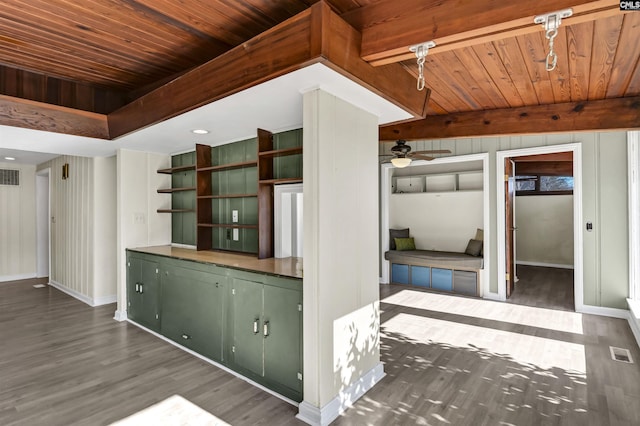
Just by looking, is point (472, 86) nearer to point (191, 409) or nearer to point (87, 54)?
point (87, 54)

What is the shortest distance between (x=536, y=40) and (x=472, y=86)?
78cm

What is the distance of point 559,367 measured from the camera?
9.96 ft

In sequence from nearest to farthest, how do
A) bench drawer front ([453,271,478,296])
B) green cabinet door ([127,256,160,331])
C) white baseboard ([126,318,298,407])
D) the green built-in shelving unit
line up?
white baseboard ([126,318,298,407]) → the green built-in shelving unit → green cabinet door ([127,256,160,331]) → bench drawer front ([453,271,478,296])

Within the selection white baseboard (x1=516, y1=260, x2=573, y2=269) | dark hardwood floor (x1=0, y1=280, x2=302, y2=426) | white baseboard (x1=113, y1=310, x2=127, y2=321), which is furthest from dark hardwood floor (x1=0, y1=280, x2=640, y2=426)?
white baseboard (x1=516, y1=260, x2=573, y2=269)

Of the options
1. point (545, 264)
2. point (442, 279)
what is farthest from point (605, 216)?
point (545, 264)

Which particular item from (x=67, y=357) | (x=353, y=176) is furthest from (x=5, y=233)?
(x=353, y=176)

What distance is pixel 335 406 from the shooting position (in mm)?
2330

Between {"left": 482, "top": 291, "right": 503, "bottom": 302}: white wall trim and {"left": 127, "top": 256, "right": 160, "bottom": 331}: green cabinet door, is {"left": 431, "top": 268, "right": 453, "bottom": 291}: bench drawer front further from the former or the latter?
{"left": 127, "top": 256, "right": 160, "bottom": 331}: green cabinet door

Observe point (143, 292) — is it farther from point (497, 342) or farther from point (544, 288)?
point (544, 288)

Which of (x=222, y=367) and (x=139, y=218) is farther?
(x=139, y=218)

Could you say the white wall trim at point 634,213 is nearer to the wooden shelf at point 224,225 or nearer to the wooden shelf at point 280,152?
the wooden shelf at point 280,152

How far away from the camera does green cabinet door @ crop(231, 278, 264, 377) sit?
2705 mm

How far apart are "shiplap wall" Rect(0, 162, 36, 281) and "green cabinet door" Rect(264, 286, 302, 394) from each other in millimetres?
7211

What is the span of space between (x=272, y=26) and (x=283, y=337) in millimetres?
2177
